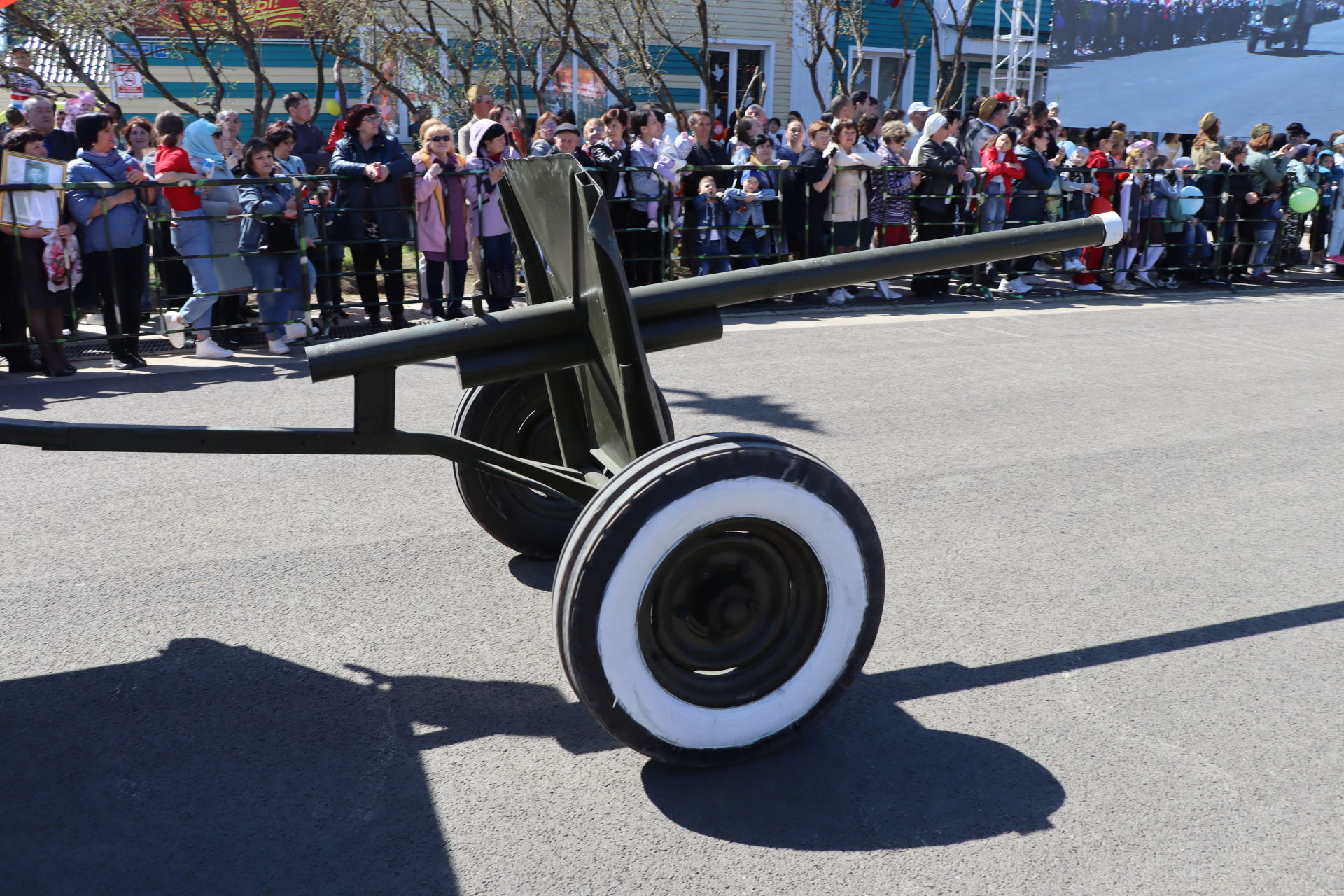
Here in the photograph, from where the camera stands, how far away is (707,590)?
3.19 meters

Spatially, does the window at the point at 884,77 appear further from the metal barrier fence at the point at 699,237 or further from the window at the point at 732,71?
the metal barrier fence at the point at 699,237

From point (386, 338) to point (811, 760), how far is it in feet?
5.69

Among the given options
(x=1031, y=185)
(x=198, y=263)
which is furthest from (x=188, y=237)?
(x=1031, y=185)

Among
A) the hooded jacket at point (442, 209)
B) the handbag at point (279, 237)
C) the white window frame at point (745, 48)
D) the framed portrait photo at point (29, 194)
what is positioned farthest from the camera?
the white window frame at point (745, 48)

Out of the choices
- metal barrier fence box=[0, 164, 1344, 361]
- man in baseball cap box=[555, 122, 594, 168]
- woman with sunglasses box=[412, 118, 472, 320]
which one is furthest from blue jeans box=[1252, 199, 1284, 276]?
woman with sunglasses box=[412, 118, 472, 320]

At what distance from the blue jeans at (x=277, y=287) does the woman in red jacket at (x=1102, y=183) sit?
865 centimetres

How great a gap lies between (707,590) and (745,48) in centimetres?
2573

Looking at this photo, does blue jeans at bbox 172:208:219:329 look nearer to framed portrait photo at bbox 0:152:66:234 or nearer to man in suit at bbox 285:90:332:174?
framed portrait photo at bbox 0:152:66:234

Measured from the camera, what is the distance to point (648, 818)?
306 centimetres

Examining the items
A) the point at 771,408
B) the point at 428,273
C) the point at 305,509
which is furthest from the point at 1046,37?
the point at 305,509

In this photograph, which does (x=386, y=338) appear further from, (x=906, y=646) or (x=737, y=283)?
(x=906, y=646)

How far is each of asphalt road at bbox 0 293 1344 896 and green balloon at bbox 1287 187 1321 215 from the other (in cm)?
940

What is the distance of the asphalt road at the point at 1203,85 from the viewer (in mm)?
24000

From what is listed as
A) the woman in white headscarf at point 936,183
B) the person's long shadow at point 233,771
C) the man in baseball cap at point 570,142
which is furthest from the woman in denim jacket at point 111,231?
the woman in white headscarf at point 936,183
